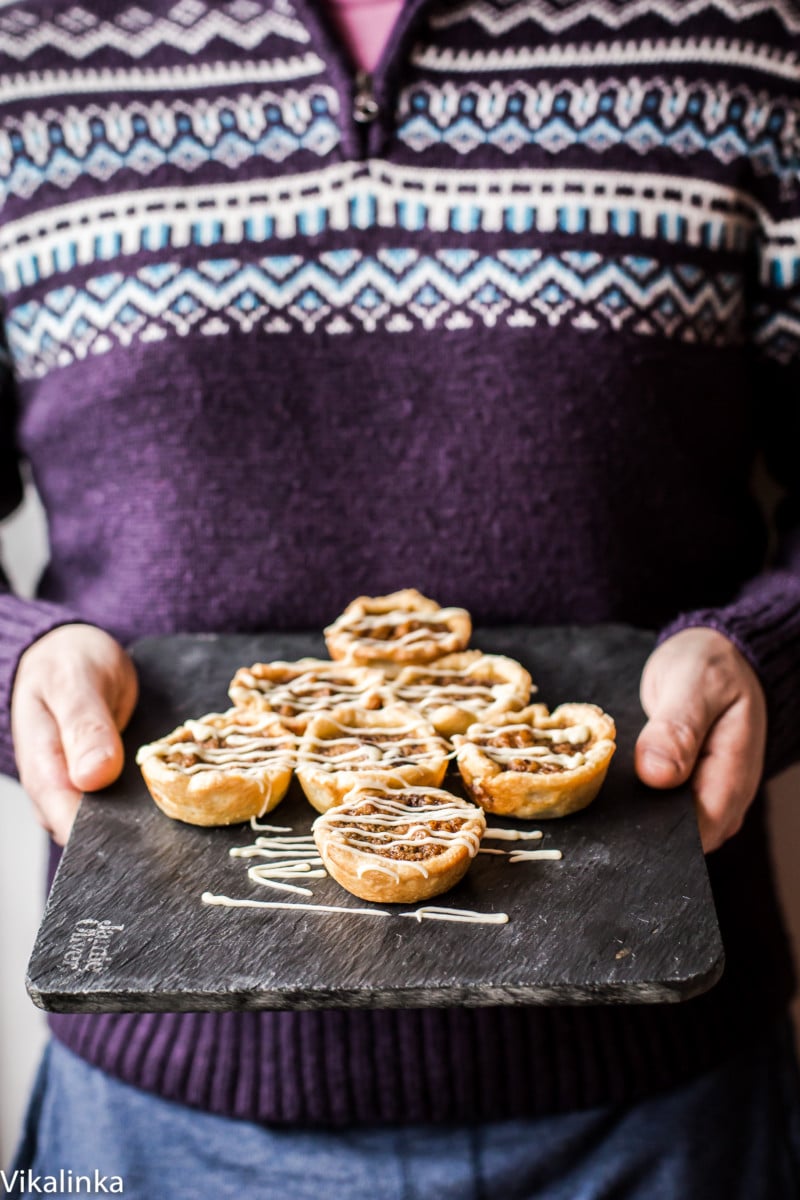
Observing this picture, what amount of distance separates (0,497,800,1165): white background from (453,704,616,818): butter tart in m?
0.84

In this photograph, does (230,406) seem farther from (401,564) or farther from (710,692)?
(710,692)

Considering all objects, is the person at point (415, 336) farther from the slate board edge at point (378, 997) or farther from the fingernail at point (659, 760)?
the slate board edge at point (378, 997)

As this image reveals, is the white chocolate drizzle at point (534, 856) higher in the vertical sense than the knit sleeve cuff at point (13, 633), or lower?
lower

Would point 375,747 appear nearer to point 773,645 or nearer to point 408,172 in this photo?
point 773,645

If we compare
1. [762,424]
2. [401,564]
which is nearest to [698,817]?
[401,564]

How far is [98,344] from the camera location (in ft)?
4.22

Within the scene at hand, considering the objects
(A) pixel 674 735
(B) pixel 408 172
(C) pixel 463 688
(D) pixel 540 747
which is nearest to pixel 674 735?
(A) pixel 674 735

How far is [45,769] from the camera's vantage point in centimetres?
108

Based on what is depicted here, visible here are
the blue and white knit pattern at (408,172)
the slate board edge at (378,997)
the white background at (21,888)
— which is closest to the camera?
the slate board edge at (378,997)

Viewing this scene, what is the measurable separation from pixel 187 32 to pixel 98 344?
37 cm

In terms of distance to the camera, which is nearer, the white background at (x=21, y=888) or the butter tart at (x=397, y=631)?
the butter tart at (x=397, y=631)

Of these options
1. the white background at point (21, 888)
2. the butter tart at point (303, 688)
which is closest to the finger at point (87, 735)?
the butter tart at point (303, 688)

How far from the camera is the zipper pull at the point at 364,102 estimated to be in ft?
4.04

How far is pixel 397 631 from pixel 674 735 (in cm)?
35
